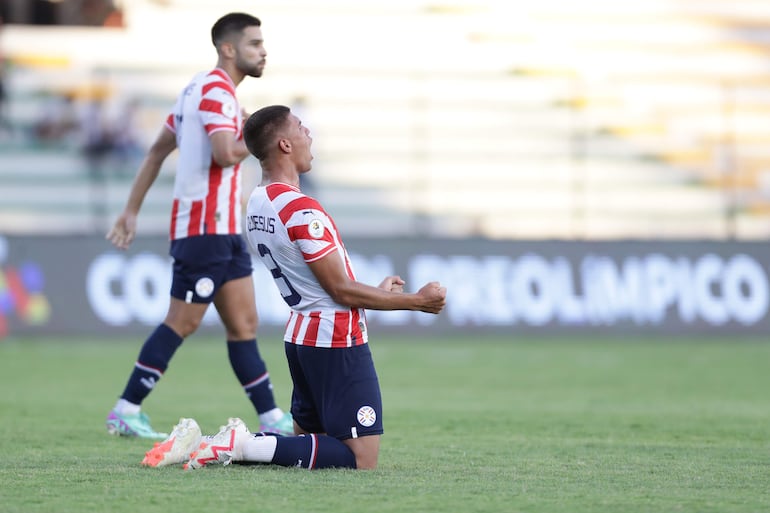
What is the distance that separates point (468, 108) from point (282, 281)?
12.5 m

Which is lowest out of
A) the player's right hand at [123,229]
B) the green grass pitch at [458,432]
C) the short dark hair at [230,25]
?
the green grass pitch at [458,432]

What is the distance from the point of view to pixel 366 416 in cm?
594

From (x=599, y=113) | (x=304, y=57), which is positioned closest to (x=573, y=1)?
(x=599, y=113)

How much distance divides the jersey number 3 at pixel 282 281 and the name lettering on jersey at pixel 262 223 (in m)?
0.10

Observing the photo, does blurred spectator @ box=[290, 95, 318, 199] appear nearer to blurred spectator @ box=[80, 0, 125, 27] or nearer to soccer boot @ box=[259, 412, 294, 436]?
blurred spectator @ box=[80, 0, 125, 27]

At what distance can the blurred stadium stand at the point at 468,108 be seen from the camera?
57.5 ft

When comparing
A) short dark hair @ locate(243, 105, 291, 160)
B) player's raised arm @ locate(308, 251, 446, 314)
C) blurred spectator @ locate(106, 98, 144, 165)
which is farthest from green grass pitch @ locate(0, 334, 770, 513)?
blurred spectator @ locate(106, 98, 144, 165)

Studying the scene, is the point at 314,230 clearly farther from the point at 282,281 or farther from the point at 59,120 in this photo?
the point at 59,120

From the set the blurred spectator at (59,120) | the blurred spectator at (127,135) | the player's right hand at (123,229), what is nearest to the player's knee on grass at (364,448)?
the player's right hand at (123,229)

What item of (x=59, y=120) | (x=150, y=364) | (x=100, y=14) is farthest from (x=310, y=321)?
(x=100, y=14)

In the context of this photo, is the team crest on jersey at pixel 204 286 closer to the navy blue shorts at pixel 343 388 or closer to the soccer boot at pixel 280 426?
the soccer boot at pixel 280 426

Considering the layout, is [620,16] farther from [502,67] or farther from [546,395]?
[546,395]

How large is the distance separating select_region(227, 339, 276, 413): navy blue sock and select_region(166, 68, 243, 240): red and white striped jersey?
699 mm

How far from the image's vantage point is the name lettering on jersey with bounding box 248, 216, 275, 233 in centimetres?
604
